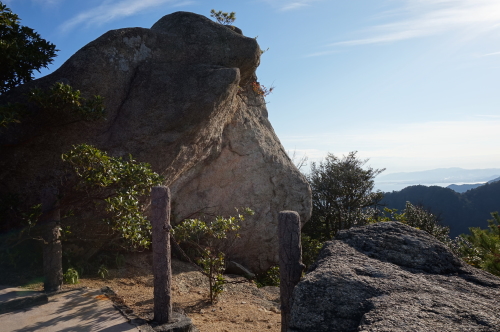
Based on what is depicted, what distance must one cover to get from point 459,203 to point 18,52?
37295 mm

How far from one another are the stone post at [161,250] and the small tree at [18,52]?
4.24 meters

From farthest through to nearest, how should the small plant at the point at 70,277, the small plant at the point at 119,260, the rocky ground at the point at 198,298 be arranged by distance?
the small plant at the point at 119,260, the small plant at the point at 70,277, the rocky ground at the point at 198,298

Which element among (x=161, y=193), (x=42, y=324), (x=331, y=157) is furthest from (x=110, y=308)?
(x=331, y=157)

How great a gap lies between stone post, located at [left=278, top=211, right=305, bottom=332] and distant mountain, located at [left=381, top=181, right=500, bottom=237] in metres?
29.9

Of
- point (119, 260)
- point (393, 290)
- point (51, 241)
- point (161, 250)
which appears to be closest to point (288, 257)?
point (393, 290)

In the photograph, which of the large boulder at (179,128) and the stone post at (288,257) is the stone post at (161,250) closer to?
the stone post at (288,257)

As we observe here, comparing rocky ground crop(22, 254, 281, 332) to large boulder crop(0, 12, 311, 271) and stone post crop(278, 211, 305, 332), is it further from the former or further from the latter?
large boulder crop(0, 12, 311, 271)

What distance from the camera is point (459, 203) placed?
3462cm

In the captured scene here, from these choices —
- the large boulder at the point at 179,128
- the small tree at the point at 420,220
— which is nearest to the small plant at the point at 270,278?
the large boulder at the point at 179,128

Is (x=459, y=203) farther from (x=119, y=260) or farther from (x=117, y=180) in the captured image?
(x=117, y=180)

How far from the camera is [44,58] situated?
286 inches

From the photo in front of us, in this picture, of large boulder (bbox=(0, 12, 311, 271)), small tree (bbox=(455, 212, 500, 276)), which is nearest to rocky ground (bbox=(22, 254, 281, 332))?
large boulder (bbox=(0, 12, 311, 271))

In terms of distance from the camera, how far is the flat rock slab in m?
4.81

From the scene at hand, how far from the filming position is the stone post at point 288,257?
4.73 m
